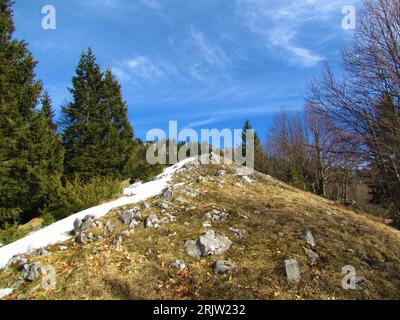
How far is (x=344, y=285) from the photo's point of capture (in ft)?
15.3

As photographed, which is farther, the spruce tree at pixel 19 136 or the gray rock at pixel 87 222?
the spruce tree at pixel 19 136

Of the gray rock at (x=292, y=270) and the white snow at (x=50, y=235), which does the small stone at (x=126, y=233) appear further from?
the gray rock at (x=292, y=270)

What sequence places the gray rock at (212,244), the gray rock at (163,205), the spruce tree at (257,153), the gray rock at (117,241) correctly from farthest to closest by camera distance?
the spruce tree at (257,153) → the gray rock at (163,205) → the gray rock at (117,241) → the gray rock at (212,244)

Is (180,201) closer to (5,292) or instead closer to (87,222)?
(87,222)

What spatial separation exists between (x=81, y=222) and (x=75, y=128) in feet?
35.3

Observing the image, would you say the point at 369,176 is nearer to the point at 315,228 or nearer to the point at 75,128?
the point at 315,228

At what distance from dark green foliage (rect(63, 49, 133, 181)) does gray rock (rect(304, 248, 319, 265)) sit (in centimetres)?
1283

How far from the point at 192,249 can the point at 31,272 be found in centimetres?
276

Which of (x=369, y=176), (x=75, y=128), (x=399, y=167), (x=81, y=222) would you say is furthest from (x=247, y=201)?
(x=75, y=128)

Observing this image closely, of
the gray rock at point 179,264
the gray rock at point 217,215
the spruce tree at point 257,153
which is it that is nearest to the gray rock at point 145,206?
the gray rock at point 217,215

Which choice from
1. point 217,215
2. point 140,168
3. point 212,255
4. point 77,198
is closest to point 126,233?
point 212,255

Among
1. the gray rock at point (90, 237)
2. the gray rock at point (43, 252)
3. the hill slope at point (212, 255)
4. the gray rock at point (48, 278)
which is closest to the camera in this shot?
the hill slope at point (212, 255)

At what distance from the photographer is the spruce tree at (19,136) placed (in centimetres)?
1173

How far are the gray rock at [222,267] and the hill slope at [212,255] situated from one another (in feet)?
0.08
